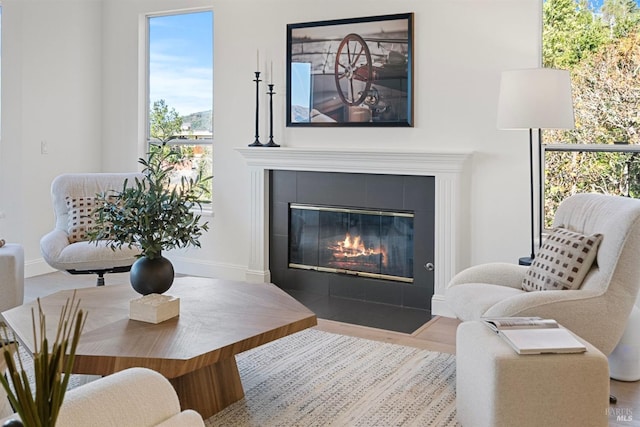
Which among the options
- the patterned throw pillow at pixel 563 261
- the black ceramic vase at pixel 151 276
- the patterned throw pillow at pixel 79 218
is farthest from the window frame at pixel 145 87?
the patterned throw pillow at pixel 563 261

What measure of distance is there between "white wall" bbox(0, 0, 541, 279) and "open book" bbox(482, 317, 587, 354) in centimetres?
187

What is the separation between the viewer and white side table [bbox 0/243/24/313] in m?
3.62

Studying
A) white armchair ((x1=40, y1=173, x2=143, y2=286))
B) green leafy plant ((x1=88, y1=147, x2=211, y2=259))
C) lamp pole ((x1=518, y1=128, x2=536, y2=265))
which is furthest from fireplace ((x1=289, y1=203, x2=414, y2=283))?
green leafy plant ((x1=88, y1=147, x2=211, y2=259))

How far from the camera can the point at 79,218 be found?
4.63 meters

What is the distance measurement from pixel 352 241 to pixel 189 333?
249 cm

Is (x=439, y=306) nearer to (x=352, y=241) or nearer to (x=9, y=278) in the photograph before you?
(x=352, y=241)

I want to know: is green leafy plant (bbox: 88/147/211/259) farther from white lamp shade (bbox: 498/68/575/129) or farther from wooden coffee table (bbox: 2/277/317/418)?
white lamp shade (bbox: 498/68/575/129)

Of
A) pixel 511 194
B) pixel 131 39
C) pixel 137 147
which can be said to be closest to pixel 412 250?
pixel 511 194

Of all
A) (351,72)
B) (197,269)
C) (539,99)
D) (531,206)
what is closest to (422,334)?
(531,206)

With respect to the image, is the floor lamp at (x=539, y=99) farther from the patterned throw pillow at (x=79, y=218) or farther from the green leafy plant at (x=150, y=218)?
the patterned throw pillow at (x=79, y=218)

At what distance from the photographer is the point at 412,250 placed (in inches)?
182

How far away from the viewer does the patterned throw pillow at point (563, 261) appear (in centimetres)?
291

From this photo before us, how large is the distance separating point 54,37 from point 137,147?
3.97ft

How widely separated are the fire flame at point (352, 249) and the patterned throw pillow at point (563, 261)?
1751mm
